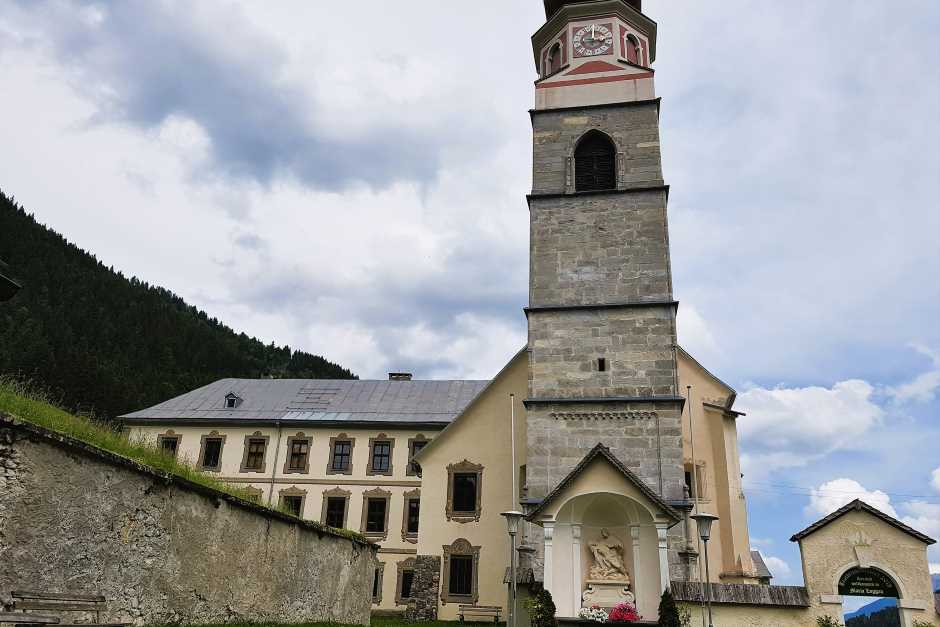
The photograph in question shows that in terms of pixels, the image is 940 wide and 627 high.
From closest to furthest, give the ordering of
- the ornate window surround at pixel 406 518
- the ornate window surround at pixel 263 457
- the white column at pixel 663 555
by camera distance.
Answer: the white column at pixel 663 555, the ornate window surround at pixel 406 518, the ornate window surround at pixel 263 457

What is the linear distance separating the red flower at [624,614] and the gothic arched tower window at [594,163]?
39.1ft

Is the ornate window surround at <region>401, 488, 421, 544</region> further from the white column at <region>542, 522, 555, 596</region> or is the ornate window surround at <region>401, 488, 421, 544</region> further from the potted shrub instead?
the potted shrub

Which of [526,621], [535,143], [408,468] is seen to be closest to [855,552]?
[526,621]

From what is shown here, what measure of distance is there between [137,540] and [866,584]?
469 inches

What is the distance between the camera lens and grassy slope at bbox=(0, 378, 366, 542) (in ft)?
31.0

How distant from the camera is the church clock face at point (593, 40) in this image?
916 inches

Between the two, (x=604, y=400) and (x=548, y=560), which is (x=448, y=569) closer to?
(x=604, y=400)

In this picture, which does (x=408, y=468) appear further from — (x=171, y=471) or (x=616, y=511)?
(x=171, y=471)

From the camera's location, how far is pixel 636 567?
1496 centimetres

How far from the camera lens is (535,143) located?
22.1 meters

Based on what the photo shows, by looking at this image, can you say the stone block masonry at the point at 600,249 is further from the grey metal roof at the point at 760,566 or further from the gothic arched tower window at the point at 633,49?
the grey metal roof at the point at 760,566

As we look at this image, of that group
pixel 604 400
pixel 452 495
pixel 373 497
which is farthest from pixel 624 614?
pixel 373 497

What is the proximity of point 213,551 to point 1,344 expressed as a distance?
5793 cm

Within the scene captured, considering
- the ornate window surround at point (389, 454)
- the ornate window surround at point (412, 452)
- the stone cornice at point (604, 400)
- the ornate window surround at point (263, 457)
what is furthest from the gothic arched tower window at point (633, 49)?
the ornate window surround at point (263, 457)
